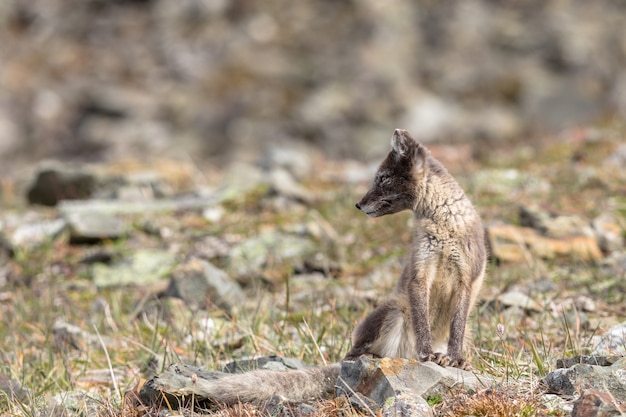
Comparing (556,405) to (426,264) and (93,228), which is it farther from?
(93,228)

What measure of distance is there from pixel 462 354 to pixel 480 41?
88.7 feet

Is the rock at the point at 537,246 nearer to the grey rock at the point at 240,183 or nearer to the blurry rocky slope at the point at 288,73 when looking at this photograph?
the grey rock at the point at 240,183

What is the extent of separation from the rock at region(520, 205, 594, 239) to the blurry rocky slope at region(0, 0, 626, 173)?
1528cm

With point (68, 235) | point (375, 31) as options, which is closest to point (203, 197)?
point (68, 235)

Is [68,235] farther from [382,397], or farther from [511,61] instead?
[511,61]

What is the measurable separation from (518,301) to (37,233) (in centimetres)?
644

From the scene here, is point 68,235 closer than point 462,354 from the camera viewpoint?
No

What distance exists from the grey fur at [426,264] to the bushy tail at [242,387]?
1.87 ft

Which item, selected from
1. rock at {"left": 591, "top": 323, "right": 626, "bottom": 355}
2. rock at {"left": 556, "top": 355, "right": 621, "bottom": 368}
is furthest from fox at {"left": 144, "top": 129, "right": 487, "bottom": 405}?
rock at {"left": 591, "top": 323, "right": 626, "bottom": 355}

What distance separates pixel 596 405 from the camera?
3.85 metres

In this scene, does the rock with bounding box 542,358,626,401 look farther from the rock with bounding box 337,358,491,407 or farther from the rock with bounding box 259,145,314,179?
the rock with bounding box 259,145,314,179

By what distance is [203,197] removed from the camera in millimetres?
12445

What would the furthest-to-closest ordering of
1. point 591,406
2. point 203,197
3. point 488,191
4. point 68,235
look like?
point 203,197 < point 488,191 < point 68,235 < point 591,406

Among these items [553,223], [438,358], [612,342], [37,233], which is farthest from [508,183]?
[438,358]
